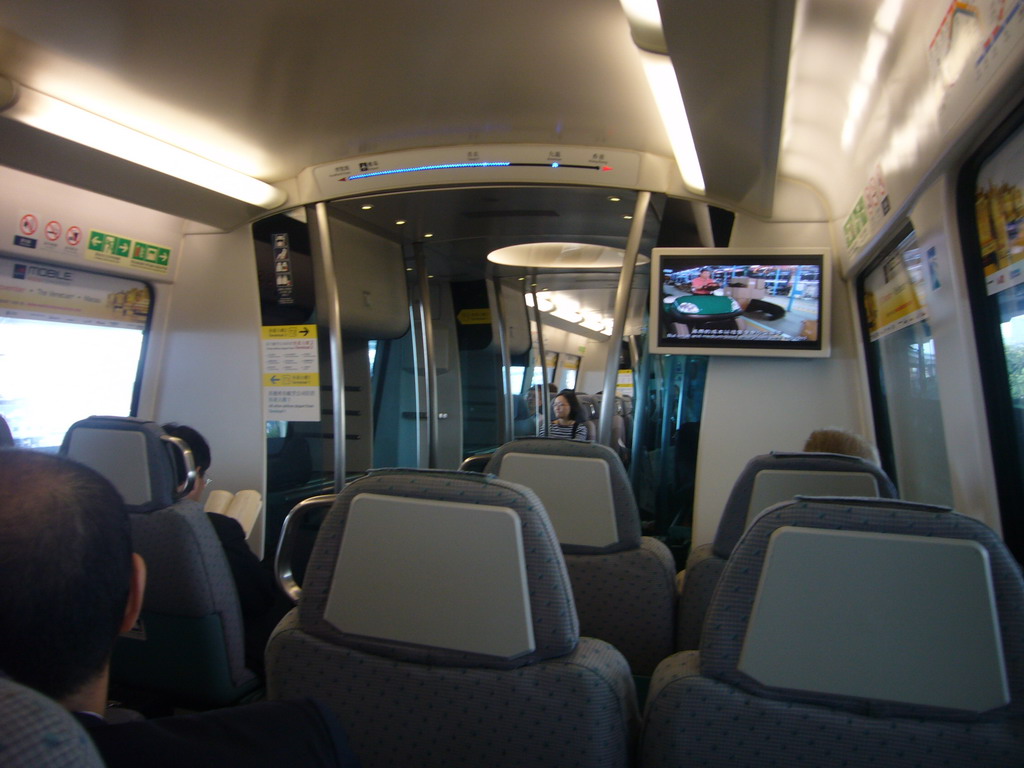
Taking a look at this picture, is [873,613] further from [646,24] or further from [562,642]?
[646,24]

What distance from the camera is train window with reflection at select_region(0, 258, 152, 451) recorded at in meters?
4.79

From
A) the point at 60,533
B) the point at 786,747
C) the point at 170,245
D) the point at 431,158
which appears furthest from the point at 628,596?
the point at 170,245

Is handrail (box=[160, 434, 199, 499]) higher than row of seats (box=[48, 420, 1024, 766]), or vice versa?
handrail (box=[160, 434, 199, 499])

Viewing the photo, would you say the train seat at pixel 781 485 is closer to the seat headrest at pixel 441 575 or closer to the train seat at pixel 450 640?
the train seat at pixel 450 640

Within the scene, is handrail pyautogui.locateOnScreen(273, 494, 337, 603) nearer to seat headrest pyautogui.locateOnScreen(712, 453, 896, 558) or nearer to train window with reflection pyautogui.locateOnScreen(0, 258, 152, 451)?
seat headrest pyautogui.locateOnScreen(712, 453, 896, 558)

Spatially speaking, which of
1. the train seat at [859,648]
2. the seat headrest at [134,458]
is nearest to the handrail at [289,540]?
the seat headrest at [134,458]

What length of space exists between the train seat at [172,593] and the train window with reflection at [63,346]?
241cm

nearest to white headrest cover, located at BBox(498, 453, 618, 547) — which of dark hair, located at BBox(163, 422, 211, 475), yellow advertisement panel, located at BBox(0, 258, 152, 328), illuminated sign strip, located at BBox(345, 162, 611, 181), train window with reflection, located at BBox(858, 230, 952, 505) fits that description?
train window with reflection, located at BBox(858, 230, 952, 505)

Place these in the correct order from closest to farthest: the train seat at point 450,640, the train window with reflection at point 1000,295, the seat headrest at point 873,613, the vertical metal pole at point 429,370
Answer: the seat headrest at point 873,613, the train seat at point 450,640, the train window with reflection at point 1000,295, the vertical metal pole at point 429,370

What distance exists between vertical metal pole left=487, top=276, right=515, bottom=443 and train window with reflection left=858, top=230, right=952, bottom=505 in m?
3.32

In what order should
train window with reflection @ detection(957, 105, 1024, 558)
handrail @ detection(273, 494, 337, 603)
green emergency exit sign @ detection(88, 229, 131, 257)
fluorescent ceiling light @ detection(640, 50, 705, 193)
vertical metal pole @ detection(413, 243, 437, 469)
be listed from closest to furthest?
train window with reflection @ detection(957, 105, 1024, 558) < handrail @ detection(273, 494, 337, 603) < fluorescent ceiling light @ detection(640, 50, 705, 193) < green emergency exit sign @ detection(88, 229, 131, 257) < vertical metal pole @ detection(413, 243, 437, 469)

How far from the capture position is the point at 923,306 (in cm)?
330

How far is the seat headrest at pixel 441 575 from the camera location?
1.39m

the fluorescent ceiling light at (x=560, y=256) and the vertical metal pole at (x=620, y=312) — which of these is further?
the fluorescent ceiling light at (x=560, y=256)
